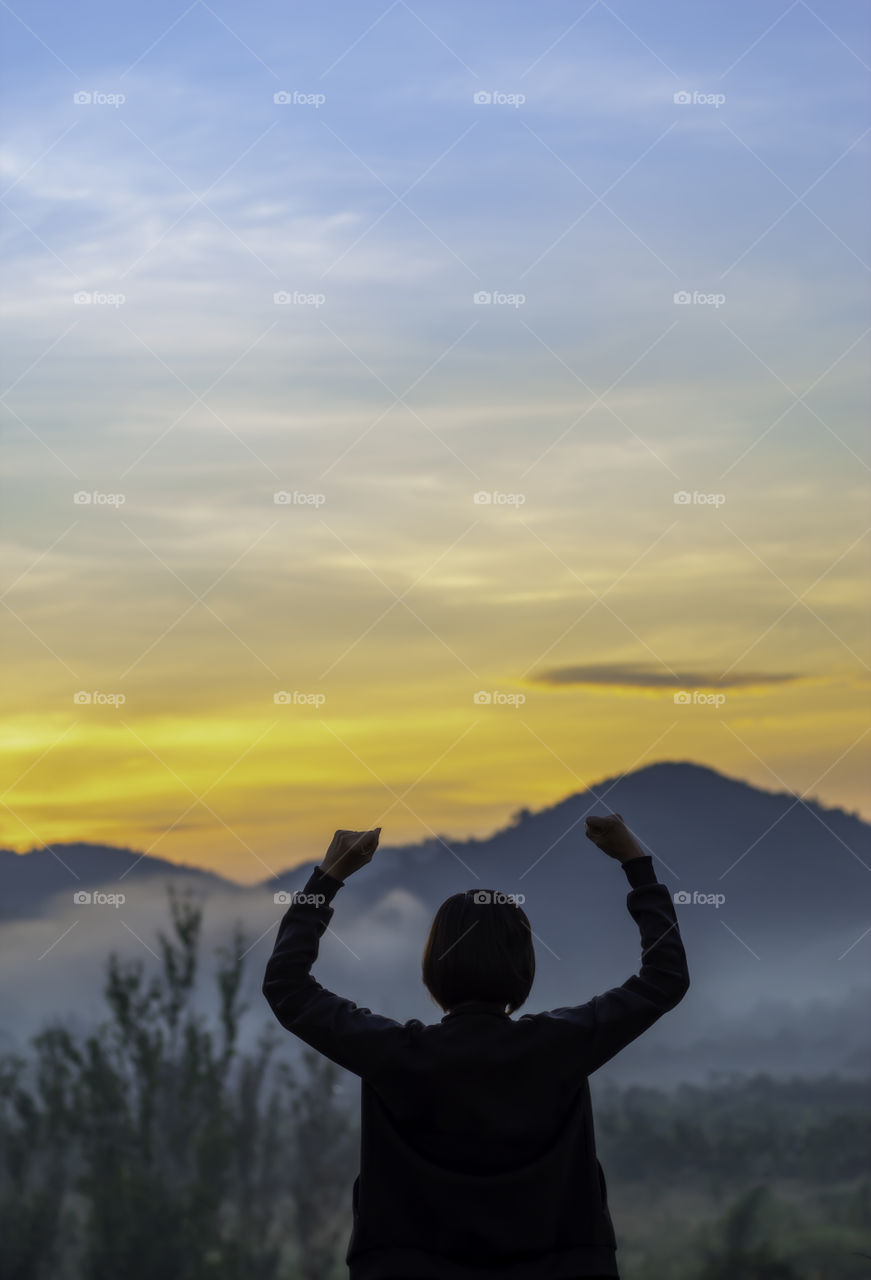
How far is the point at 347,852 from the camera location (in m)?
1.26

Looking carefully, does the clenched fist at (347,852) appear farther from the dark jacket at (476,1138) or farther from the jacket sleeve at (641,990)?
the jacket sleeve at (641,990)

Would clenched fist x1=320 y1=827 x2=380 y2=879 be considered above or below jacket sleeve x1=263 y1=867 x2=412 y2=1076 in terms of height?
above

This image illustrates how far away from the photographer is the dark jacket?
112cm

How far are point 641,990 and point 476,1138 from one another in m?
0.22

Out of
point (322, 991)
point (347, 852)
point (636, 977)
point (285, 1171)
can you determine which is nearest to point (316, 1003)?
point (322, 991)

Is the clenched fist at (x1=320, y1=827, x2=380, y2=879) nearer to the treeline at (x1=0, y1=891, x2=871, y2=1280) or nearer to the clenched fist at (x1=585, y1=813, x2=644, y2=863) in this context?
the clenched fist at (x1=585, y1=813, x2=644, y2=863)

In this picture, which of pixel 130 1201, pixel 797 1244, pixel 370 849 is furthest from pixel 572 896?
pixel 370 849

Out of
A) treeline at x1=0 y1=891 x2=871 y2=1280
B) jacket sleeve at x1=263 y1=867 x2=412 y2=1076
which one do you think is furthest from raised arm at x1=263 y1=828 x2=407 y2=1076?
treeline at x1=0 y1=891 x2=871 y2=1280

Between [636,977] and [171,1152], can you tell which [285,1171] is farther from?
[636,977]

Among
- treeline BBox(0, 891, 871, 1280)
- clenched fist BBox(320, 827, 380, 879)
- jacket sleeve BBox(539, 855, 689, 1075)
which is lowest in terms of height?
treeline BBox(0, 891, 871, 1280)

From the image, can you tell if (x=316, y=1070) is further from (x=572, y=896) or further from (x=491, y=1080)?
(x=491, y=1080)

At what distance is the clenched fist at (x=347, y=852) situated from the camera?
1.26 meters

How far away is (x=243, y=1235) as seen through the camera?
3.91 metres

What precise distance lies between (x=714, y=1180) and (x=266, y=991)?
3279mm
